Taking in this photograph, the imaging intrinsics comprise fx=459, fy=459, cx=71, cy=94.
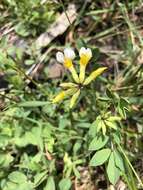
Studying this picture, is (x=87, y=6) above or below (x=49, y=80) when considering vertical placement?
above

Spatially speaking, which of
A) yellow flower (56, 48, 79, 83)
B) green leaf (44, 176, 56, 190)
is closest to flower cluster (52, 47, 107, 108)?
yellow flower (56, 48, 79, 83)

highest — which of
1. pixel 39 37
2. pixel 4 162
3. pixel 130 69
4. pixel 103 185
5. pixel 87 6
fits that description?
pixel 87 6

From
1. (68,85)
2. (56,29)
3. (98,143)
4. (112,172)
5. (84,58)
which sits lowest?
(112,172)

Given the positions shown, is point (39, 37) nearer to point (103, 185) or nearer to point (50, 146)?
point (50, 146)

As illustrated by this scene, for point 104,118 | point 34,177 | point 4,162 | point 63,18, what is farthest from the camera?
point 63,18

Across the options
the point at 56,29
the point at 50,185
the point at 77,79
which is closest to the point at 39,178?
the point at 50,185

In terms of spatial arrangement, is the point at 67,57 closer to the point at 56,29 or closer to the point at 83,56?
the point at 83,56

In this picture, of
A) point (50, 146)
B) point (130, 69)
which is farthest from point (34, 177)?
point (130, 69)
